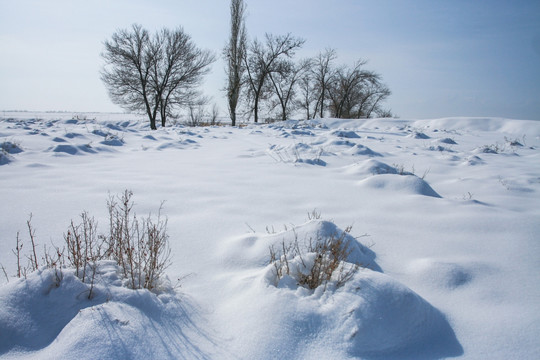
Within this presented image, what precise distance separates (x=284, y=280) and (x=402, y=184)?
9.00 ft

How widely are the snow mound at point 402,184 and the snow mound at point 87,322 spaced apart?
309 centimetres

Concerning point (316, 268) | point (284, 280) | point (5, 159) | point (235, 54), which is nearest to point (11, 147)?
point (5, 159)

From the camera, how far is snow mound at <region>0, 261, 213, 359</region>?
117 centimetres

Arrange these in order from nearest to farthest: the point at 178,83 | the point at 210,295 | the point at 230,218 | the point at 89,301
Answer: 1. the point at 89,301
2. the point at 210,295
3. the point at 230,218
4. the point at 178,83

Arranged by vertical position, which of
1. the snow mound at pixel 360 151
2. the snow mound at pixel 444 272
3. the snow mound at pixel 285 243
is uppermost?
the snow mound at pixel 360 151

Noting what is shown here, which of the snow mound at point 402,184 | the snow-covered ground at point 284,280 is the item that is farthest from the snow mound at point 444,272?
the snow mound at point 402,184

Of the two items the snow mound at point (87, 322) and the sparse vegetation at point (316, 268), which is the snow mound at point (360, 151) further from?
the snow mound at point (87, 322)

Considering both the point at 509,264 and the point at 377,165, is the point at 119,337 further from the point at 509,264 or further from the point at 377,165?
the point at 377,165

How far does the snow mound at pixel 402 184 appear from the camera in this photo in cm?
366

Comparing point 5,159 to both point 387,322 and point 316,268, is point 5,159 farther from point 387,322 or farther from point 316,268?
point 387,322

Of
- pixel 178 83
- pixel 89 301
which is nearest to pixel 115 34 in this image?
pixel 178 83

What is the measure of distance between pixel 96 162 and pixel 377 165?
5123 millimetres

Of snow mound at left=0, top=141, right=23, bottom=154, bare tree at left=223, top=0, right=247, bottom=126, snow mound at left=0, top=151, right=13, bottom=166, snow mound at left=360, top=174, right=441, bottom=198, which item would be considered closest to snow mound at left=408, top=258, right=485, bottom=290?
snow mound at left=360, top=174, right=441, bottom=198

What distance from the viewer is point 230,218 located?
2824 millimetres
